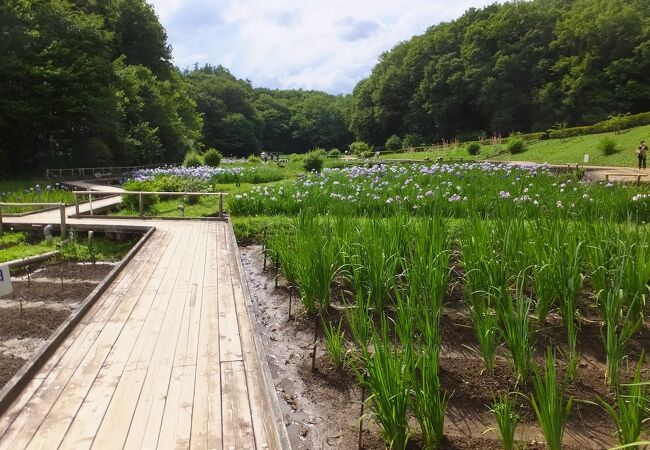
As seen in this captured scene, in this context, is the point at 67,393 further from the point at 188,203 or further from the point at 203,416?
the point at 188,203

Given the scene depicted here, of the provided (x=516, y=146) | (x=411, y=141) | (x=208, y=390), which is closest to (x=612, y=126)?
(x=516, y=146)

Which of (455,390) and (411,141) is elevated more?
(411,141)

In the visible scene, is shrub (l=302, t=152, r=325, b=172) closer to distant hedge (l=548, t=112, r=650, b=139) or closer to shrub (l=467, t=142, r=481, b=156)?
shrub (l=467, t=142, r=481, b=156)

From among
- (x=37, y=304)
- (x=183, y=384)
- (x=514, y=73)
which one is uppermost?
(x=514, y=73)

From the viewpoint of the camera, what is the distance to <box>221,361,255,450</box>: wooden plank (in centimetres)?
264

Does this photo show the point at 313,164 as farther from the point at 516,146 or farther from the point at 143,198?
the point at 516,146

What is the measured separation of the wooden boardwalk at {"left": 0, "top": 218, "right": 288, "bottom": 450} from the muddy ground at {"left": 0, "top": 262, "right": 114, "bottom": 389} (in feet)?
2.63

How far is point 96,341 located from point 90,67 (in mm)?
21427

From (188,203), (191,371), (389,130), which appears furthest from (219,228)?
(389,130)

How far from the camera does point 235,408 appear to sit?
2967 mm

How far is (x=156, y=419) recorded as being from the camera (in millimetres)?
2828

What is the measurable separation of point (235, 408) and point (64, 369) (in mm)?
1475

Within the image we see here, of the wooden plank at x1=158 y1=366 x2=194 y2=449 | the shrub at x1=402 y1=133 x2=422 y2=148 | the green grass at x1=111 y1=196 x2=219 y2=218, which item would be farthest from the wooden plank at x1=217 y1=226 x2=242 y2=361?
the shrub at x1=402 y1=133 x2=422 y2=148

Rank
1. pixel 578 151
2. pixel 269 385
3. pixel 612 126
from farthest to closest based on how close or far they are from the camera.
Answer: pixel 612 126
pixel 578 151
pixel 269 385
